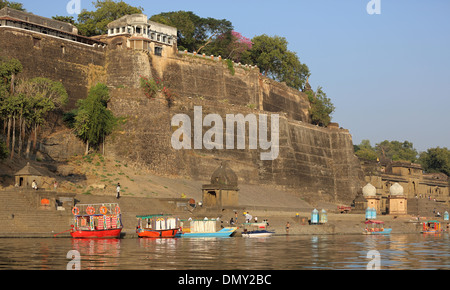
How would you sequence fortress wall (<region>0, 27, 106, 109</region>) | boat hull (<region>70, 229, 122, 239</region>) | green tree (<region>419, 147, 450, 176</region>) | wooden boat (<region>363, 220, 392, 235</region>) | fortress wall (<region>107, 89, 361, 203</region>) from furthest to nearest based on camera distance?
green tree (<region>419, 147, 450, 176</region>)
fortress wall (<region>107, 89, 361, 203</region>)
fortress wall (<region>0, 27, 106, 109</region>)
wooden boat (<region>363, 220, 392, 235</region>)
boat hull (<region>70, 229, 122, 239</region>)

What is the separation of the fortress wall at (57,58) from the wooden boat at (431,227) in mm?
35685

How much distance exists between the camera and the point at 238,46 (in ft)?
307

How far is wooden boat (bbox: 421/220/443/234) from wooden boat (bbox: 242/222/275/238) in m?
21.3

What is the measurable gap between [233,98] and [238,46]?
16.4 meters

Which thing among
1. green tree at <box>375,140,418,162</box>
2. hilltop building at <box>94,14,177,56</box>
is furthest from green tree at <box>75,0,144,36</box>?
green tree at <box>375,140,418,162</box>

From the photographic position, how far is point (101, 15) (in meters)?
83.4

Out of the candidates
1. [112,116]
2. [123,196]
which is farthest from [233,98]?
[123,196]

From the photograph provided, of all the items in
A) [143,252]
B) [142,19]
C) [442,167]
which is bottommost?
[143,252]

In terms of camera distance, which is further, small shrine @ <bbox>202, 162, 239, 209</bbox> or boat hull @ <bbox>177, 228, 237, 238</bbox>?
small shrine @ <bbox>202, 162, 239, 209</bbox>

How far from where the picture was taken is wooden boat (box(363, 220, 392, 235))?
55.4 meters

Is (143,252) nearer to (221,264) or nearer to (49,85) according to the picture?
(221,264)

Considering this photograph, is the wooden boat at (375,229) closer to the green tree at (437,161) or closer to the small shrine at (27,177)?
the small shrine at (27,177)

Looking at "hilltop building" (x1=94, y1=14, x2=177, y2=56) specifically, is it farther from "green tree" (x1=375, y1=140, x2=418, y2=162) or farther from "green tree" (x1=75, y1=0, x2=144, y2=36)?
"green tree" (x1=375, y1=140, x2=418, y2=162)

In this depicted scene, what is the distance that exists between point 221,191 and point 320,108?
151 feet
